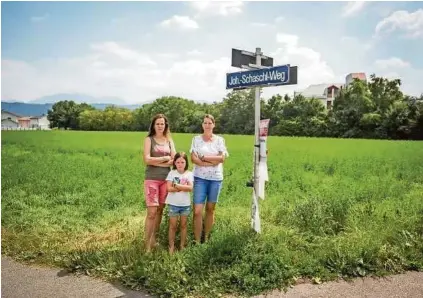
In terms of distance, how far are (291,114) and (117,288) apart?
37.8 meters

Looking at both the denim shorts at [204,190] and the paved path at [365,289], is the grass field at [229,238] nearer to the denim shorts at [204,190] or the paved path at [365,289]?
the paved path at [365,289]

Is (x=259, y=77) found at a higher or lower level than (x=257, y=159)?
higher

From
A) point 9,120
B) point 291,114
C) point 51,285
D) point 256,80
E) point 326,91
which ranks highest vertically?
point 326,91

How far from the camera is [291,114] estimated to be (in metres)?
39.9

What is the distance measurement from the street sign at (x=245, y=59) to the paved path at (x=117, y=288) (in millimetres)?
2543

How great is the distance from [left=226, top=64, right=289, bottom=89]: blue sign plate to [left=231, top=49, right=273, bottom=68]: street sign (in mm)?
129

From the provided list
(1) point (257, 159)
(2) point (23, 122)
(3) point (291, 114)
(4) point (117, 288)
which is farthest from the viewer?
(2) point (23, 122)

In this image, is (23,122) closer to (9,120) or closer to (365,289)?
(9,120)

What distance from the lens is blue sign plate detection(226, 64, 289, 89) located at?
421 centimetres

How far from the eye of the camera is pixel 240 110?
A: 1272 inches

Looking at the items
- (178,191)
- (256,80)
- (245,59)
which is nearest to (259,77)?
(256,80)

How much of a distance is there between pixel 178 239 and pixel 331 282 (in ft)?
5.89

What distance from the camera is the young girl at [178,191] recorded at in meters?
4.21

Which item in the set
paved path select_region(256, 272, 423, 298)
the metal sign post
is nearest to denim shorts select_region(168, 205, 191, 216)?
the metal sign post
